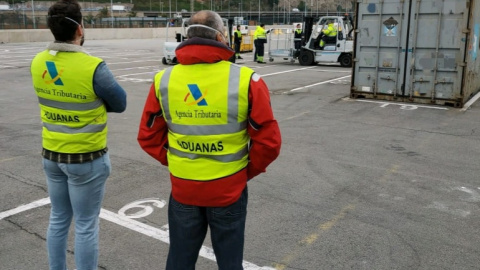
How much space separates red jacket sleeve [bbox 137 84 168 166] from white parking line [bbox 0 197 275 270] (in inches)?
60.2

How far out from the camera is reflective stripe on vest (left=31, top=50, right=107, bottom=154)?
3.03m

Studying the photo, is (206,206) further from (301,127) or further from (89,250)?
(301,127)

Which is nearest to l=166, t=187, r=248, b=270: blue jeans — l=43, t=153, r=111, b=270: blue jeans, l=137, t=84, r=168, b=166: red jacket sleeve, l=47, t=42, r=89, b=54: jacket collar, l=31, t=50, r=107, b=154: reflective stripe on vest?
l=137, t=84, r=168, b=166: red jacket sleeve

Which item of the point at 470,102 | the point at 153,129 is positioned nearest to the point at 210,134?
the point at 153,129

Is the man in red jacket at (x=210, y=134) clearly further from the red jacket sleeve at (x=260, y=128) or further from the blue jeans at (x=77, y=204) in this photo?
the blue jeans at (x=77, y=204)

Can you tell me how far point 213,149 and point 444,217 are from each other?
11.4 feet

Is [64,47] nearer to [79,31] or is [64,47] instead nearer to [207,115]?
[79,31]

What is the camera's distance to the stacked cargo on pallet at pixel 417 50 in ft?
36.6

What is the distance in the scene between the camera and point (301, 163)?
686 centimetres

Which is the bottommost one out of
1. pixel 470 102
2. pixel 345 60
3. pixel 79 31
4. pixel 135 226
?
pixel 135 226

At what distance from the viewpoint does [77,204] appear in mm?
3127

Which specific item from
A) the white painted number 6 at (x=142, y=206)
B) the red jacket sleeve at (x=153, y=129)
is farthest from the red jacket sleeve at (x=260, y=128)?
the white painted number 6 at (x=142, y=206)

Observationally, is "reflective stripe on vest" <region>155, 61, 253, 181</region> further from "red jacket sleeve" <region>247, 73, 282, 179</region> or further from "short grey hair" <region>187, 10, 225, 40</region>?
"short grey hair" <region>187, 10, 225, 40</region>

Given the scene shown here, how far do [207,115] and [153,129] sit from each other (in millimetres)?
403
